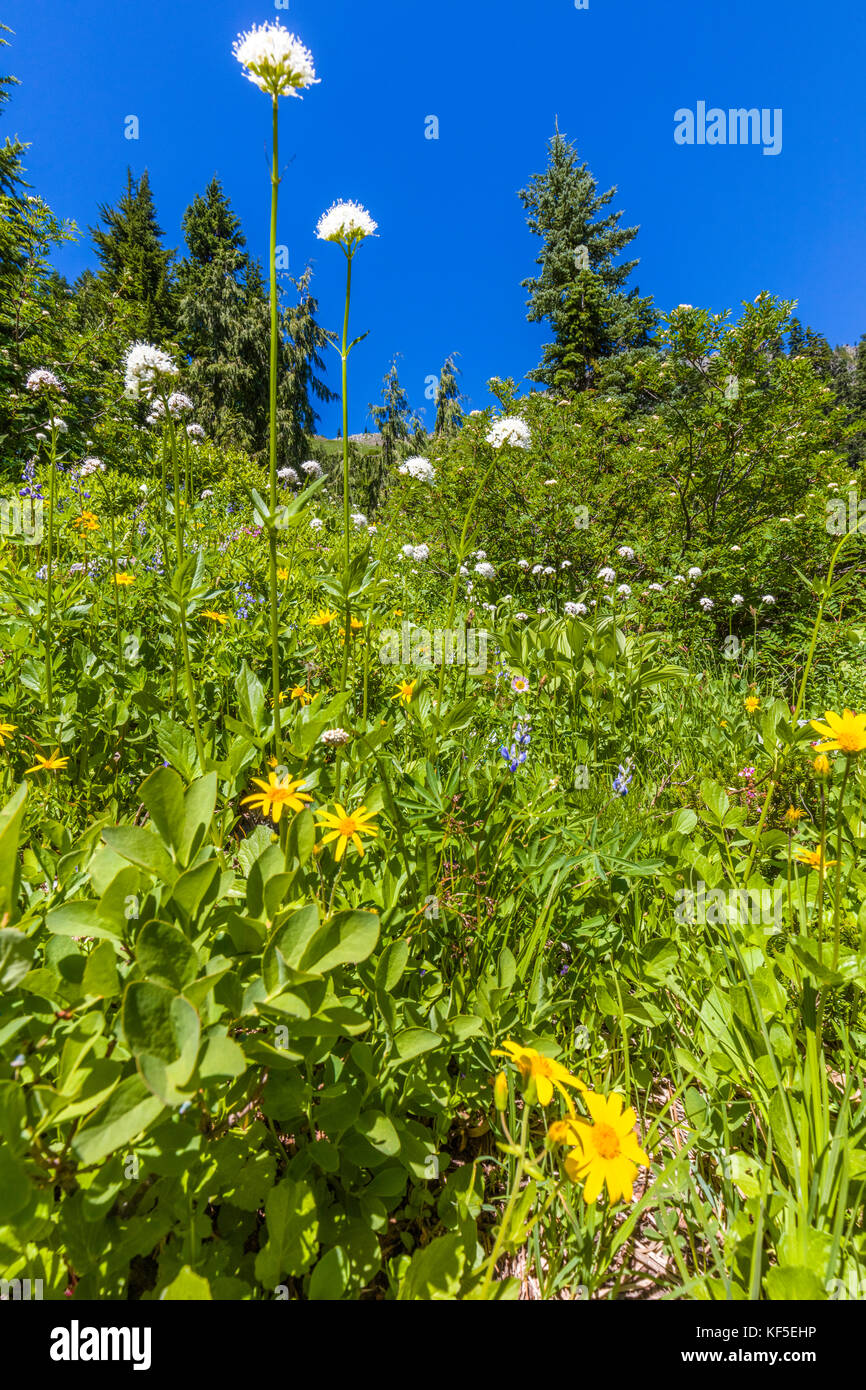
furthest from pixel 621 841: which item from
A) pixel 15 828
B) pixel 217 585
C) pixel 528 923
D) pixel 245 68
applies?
pixel 217 585

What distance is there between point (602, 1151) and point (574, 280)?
85.8ft

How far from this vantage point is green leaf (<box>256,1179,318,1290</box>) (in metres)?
0.71

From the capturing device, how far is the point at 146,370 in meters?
1.46

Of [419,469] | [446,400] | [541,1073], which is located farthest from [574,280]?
[541,1073]

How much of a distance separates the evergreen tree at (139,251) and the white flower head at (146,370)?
34.6 m

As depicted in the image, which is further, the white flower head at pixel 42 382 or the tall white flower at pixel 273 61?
the white flower head at pixel 42 382

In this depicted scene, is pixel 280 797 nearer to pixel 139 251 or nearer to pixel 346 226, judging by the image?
pixel 346 226

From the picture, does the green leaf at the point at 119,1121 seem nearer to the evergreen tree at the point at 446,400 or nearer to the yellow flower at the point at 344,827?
the yellow flower at the point at 344,827

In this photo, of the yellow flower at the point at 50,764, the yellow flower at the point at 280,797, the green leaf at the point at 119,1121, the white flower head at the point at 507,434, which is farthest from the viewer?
the white flower head at the point at 507,434

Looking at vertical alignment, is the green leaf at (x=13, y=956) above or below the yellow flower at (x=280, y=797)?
below

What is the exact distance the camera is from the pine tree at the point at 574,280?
811 inches

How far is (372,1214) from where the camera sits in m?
0.79

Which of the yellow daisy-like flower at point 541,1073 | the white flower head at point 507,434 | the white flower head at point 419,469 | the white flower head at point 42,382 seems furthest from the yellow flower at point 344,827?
the white flower head at point 419,469
